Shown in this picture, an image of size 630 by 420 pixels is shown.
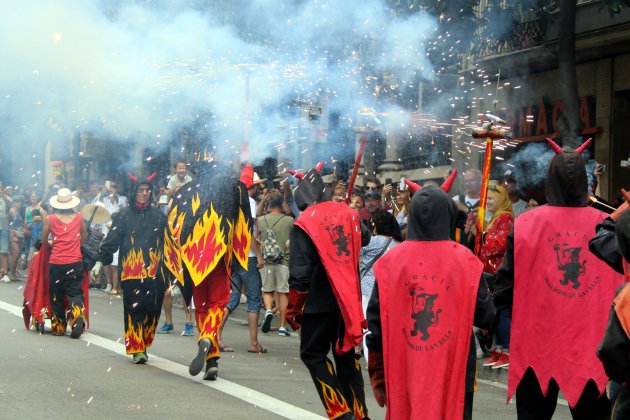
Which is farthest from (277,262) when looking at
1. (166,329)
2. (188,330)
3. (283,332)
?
(166,329)

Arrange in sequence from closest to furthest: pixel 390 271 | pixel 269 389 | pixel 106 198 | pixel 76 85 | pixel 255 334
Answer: pixel 390 271 → pixel 269 389 → pixel 255 334 → pixel 76 85 → pixel 106 198

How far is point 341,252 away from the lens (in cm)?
746

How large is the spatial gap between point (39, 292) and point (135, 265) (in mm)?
2747

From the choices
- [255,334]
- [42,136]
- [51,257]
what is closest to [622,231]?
[255,334]

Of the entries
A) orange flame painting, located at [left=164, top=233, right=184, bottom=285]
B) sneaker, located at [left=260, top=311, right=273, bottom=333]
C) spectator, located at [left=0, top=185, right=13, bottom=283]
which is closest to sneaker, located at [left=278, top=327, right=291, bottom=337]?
sneaker, located at [left=260, top=311, right=273, bottom=333]

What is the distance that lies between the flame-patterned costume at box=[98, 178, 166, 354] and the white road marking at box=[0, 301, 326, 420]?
1.20 ft

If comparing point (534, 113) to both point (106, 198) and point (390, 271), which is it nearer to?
point (106, 198)

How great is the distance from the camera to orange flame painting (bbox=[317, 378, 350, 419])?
23.6 feet

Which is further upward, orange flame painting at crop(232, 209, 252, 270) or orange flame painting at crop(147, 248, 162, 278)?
orange flame painting at crop(232, 209, 252, 270)

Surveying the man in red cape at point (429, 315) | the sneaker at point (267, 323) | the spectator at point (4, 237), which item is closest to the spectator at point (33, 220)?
the spectator at point (4, 237)

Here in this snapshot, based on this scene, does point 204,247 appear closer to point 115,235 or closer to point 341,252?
point 115,235

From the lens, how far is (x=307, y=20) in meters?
13.9

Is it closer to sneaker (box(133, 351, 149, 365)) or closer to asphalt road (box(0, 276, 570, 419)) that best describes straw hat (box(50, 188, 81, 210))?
asphalt road (box(0, 276, 570, 419))

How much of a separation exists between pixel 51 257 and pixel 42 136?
21.4 meters
